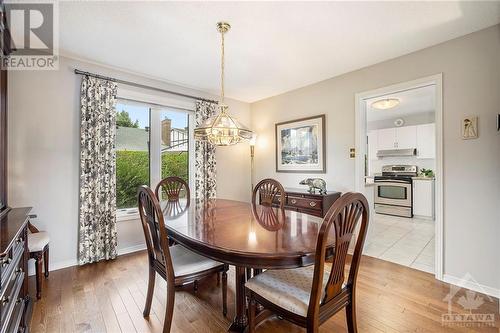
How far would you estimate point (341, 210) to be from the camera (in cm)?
115

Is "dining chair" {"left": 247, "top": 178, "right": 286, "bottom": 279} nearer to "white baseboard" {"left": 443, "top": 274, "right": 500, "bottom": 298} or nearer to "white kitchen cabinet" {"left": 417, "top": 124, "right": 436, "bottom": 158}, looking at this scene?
"white baseboard" {"left": 443, "top": 274, "right": 500, "bottom": 298}

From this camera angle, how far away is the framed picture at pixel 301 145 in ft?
11.7

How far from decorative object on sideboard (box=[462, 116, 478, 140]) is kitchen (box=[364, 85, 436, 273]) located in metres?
1.74

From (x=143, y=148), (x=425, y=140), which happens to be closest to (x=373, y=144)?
(x=425, y=140)

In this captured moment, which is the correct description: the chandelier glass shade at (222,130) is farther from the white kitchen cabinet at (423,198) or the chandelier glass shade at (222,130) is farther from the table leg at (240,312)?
the white kitchen cabinet at (423,198)

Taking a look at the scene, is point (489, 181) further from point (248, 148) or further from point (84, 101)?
point (84, 101)

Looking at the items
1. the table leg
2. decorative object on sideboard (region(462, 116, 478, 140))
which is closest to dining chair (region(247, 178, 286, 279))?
the table leg

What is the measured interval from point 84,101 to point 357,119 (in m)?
3.40

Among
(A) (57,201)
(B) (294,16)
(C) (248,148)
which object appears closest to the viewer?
(B) (294,16)

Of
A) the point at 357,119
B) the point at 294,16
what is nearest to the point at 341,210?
the point at 294,16

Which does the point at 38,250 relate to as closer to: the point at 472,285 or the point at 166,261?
the point at 166,261

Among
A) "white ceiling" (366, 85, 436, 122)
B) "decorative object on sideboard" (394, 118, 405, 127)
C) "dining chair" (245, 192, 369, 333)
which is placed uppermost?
"white ceiling" (366, 85, 436, 122)

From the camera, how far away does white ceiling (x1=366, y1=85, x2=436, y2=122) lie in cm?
403

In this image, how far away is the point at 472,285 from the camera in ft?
7.33
